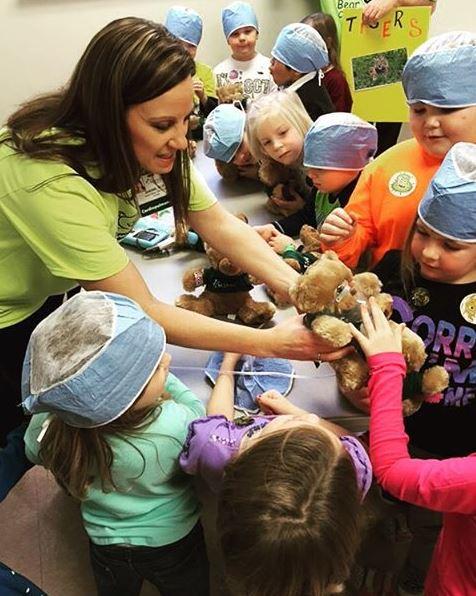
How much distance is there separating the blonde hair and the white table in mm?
172

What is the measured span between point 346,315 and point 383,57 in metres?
1.13

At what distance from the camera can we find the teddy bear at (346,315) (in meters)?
0.97

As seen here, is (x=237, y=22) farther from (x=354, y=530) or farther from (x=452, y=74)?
(x=354, y=530)

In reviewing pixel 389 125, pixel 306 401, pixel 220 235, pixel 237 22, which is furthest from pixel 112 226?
pixel 237 22

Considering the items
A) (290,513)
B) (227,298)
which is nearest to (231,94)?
(227,298)

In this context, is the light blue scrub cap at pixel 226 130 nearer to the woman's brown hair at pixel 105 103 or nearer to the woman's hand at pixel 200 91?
the woman's hand at pixel 200 91

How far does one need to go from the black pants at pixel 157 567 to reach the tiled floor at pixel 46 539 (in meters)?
0.33

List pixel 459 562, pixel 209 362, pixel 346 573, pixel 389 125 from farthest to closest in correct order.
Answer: pixel 389 125
pixel 209 362
pixel 459 562
pixel 346 573

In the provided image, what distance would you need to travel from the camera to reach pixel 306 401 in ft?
3.76

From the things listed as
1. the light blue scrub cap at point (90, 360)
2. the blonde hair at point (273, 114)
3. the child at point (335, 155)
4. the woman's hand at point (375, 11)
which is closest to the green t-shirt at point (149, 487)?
the light blue scrub cap at point (90, 360)

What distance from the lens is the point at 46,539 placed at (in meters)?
1.61

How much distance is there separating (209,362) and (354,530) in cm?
51

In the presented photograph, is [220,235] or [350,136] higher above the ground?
[350,136]

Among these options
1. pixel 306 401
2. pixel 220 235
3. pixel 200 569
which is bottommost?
pixel 200 569
